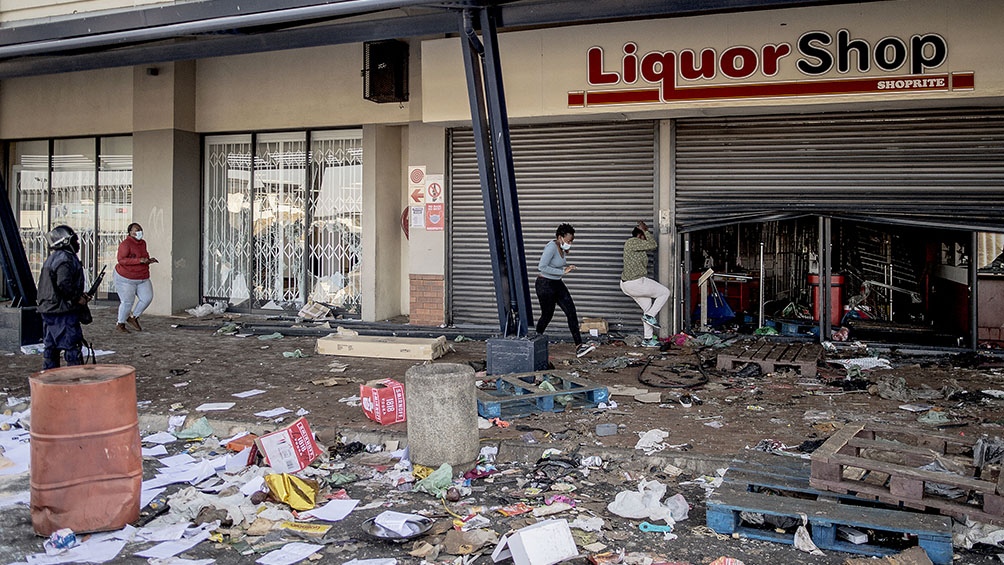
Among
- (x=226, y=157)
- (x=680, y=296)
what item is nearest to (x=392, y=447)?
(x=680, y=296)

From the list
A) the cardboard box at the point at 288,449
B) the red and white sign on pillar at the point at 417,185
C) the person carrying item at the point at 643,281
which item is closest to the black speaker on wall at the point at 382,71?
the red and white sign on pillar at the point at 417,185

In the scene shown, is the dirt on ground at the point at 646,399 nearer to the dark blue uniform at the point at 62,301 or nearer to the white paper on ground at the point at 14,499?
the dark blue uniform at the point at 62,301

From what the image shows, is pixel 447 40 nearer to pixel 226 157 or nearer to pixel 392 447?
pixel 226 157

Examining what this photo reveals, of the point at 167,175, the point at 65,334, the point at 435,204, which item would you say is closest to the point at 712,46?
the point at 435,204

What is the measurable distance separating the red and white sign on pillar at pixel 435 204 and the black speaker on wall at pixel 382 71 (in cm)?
159

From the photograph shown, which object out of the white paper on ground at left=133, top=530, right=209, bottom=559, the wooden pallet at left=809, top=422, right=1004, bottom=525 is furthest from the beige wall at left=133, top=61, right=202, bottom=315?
the wooden pallet at left=809, top=422, right=1004, bottom=525

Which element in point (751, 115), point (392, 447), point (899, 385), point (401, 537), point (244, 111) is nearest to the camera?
point (401, 537)

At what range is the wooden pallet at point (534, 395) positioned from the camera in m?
7.33

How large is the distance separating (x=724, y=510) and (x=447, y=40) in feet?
30.1

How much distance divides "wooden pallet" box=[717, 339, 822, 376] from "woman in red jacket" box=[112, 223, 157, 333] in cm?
941

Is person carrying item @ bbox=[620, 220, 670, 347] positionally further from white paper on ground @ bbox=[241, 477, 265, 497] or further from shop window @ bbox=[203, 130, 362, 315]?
white paper on ground @ bbox=[241, 477, 265, 497]

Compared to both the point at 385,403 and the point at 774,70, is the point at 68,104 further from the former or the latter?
the point at 774,70

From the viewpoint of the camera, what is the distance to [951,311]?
39.7 ft

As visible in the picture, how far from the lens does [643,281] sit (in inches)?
460
